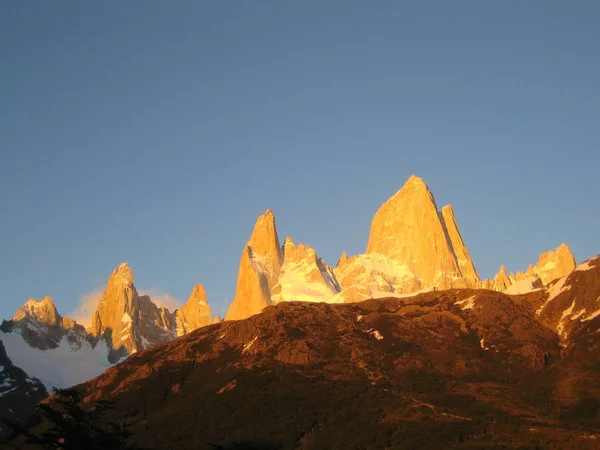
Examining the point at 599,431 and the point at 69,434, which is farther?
the point at 599,431

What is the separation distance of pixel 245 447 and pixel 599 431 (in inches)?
6135

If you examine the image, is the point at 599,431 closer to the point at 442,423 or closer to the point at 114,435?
the point at 442,423

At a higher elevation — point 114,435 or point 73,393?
point 73,393

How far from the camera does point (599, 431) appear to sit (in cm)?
19112

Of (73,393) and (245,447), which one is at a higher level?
(73,393)

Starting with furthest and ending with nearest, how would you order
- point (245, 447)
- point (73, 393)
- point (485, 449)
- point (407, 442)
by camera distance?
1. point (407, 442)
2. point (485, 449)
3. point (73, 393)
4. point (245, 447)

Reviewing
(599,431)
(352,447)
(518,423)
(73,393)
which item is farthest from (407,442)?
Result: (73,393)

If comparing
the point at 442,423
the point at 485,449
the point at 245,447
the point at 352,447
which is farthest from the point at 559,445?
the point at 245,447

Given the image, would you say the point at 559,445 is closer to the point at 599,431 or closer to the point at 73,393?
the point at 599,431

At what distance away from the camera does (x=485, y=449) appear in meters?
177

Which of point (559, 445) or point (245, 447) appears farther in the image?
point (559, 445)

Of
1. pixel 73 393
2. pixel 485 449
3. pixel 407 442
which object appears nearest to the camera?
pixel 73 393

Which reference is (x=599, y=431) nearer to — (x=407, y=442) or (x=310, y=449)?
Answer: (x=407, y=442)

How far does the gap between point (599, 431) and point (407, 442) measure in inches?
1641
